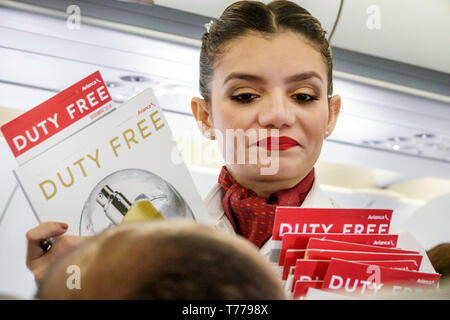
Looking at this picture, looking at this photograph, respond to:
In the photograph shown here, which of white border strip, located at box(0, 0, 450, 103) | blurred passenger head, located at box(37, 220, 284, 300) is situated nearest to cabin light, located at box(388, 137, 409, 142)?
white border strip, located at box(0, 0, 450, 103)

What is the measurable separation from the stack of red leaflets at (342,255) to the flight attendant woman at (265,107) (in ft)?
0.25

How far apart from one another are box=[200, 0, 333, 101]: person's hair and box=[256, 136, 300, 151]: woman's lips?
19cm

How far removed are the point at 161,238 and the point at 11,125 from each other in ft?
1.50

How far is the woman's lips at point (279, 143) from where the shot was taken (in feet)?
2.50

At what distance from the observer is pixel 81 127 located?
0.68m

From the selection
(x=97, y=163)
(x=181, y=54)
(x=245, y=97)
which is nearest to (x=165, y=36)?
(x=181, y=54)

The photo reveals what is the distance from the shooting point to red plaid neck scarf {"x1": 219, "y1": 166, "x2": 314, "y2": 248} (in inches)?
31.1

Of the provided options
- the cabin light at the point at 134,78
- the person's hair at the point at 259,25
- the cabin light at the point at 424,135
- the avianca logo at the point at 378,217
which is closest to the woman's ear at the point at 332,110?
the person's hair at the point at 259,25

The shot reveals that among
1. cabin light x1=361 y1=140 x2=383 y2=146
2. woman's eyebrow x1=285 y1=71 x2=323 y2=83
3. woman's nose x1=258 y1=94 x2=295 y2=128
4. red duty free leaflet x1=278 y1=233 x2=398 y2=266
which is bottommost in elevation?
cabin light x1=361 y1=140 x2=383 y2=146

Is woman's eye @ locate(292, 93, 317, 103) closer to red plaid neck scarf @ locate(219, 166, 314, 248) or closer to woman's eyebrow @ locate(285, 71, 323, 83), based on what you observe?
woman's eyebrow @ locate(285, 71, 323, 83)

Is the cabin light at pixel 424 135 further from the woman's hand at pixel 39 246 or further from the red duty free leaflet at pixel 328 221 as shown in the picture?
the woman's hand at pixel 39 246

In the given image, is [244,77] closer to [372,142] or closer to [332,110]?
[332,110]

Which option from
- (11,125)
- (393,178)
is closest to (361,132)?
(393,178)

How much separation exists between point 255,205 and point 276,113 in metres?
0.17
